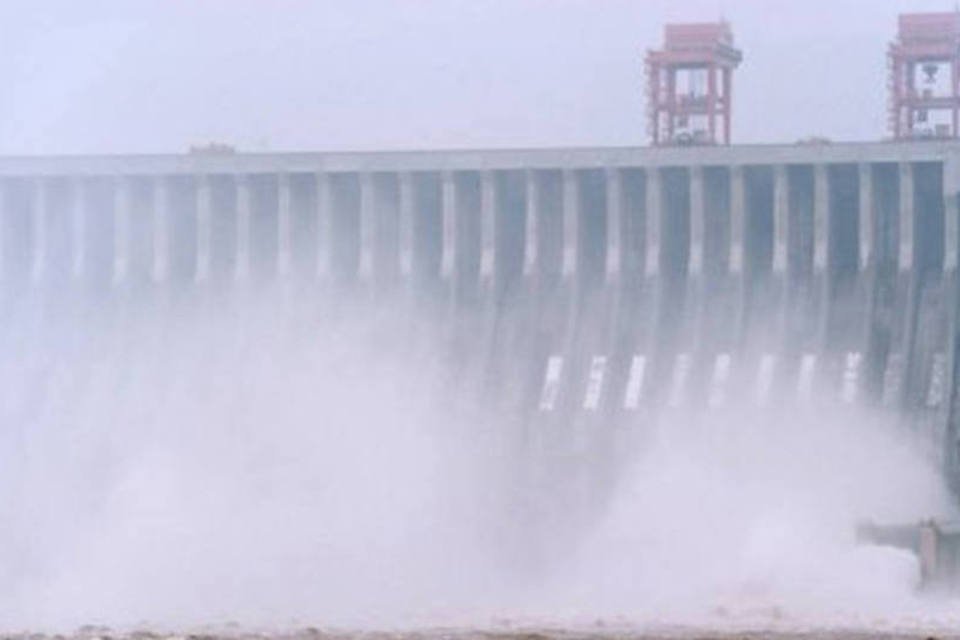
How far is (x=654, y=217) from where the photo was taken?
255ft

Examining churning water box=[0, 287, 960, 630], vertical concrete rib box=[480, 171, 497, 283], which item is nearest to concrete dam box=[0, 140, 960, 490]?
vertical concrete rib box=[480, 171, 497, 283]

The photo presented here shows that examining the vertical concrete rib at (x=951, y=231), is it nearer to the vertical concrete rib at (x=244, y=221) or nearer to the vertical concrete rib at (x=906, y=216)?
the vertical concrete rib at (x=906, y=216)

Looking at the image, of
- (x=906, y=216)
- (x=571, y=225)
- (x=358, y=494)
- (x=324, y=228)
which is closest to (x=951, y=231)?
(x=906, y=216)

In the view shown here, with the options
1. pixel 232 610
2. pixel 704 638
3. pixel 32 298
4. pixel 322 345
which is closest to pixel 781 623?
pixel 704 638

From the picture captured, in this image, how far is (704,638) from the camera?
182 feet

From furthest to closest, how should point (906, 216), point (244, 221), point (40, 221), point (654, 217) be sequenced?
point (40, 221) < point (244, 221) < point (654, 217) < point (906, 216)

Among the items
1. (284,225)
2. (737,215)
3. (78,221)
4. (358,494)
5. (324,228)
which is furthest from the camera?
(78,221)

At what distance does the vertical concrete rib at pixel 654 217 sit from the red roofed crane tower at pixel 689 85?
5.36 meters

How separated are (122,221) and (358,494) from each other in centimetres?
1083

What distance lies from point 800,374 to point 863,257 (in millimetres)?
2794

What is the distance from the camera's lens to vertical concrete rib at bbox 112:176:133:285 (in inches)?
3201

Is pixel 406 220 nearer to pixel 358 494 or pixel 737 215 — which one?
pixel 737 215

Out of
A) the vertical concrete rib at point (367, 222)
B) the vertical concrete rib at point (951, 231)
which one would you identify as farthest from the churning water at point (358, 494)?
the vertical concrete rib at point (951, 231)

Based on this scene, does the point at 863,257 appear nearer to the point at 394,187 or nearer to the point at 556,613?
the point at 394,187
